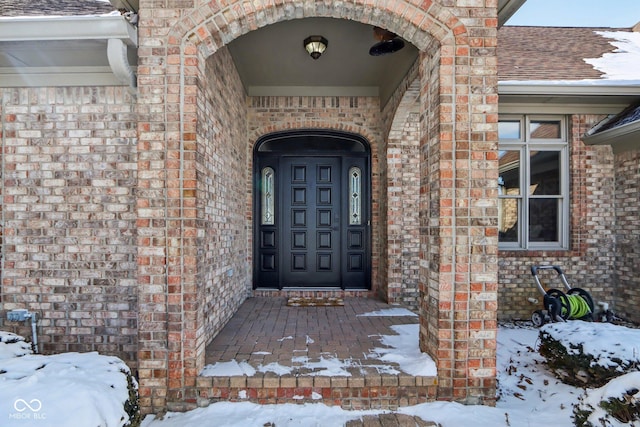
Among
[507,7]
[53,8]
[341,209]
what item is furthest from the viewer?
[341,209]

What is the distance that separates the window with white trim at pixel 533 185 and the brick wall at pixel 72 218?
4.67 metres

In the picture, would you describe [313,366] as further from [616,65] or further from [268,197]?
[616,65]

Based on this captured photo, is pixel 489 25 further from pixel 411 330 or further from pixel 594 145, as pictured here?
pixel 594 145

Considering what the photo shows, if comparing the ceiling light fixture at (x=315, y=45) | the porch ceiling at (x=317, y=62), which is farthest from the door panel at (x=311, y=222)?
the ceiling light fixture at (x=315, y=45)

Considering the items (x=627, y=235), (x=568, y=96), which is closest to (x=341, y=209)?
(x=568, y=96)

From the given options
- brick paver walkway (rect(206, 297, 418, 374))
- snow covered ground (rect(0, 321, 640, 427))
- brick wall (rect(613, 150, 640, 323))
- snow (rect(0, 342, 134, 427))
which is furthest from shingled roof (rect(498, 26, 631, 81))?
snow (rect(0, 342, 134, 427))

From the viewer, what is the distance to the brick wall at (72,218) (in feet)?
9.43

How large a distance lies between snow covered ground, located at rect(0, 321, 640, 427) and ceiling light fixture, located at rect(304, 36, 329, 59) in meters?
2.96

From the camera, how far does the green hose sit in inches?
158

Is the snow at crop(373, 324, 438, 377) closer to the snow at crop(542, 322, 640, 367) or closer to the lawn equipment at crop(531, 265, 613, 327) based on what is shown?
the snow at crop(542, 322, 640, 367)

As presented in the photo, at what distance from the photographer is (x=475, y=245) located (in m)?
2.37

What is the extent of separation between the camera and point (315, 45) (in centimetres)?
346

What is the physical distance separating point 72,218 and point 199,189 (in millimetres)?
1346

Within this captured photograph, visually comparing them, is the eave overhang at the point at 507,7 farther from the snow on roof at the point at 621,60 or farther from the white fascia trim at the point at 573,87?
the snow on roof at the point at 621,60
